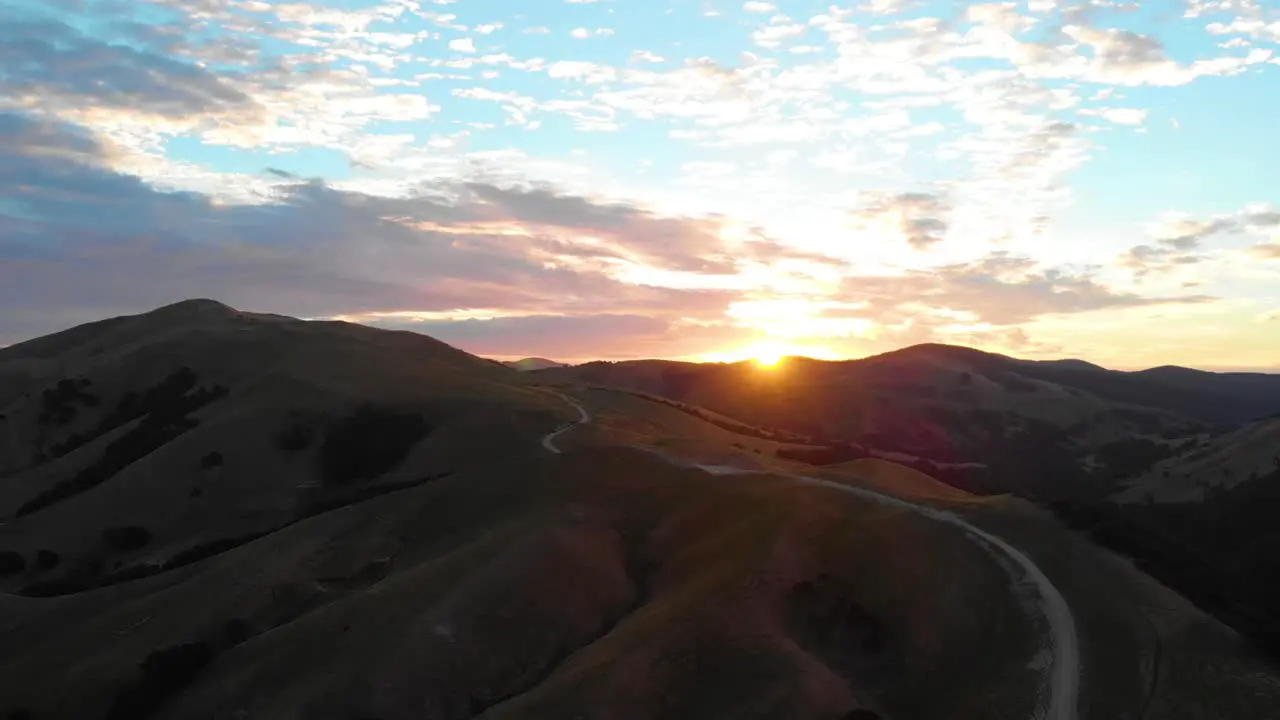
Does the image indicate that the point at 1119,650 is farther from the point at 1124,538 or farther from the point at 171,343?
the point at 171,343

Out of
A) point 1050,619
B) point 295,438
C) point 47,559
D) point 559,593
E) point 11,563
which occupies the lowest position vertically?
point 11,563

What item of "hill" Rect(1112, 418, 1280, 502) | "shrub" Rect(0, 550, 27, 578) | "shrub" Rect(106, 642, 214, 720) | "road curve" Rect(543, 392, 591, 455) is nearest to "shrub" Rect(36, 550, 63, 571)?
"shrub" Rect(0, 550, 27, 578)

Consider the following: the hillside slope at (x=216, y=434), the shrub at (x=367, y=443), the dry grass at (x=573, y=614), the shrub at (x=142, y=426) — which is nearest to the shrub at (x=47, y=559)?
the hillside slope at (x=216, y=434)

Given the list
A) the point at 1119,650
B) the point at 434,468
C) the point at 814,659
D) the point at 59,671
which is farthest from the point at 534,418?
the point at 1119,650

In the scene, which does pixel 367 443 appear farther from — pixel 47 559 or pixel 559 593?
pixel 559 593

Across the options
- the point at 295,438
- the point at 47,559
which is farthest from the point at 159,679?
the point at 295,438
